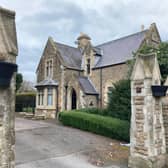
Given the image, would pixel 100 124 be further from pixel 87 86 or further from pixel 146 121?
pixel 87 86

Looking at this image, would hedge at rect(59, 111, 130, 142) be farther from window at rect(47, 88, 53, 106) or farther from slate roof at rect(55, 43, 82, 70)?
slate roof at rect(55, 43, 82, 70)

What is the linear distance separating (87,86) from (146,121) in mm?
13663

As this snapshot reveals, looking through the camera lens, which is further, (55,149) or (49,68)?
(49,68)

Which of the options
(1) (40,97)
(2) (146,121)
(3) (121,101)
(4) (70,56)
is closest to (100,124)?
(3) (121,101)

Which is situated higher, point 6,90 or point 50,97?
point 50,97

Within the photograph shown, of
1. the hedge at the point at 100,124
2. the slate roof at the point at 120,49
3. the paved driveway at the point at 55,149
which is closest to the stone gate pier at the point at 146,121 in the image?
the paved driveway at the point at 55,149

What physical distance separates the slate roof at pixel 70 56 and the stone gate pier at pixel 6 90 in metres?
17.8

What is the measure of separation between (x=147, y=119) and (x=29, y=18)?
866cm

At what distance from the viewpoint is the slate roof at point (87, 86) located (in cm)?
1902

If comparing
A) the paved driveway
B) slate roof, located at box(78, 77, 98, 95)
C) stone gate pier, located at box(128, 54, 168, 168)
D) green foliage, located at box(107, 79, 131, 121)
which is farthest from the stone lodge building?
stone gate pier, located at box(128, 54, 168, 168)

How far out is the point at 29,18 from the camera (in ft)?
36.9

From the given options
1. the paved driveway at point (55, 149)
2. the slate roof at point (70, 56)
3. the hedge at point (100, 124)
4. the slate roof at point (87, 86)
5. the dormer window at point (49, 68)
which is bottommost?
the paved driveway at point (55, 149)

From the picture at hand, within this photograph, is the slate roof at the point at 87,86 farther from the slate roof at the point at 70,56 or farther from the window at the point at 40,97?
the window at the point at 40,97

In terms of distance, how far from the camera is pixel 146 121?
633 cm
